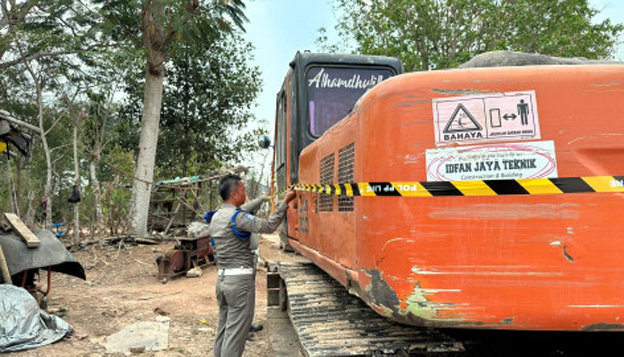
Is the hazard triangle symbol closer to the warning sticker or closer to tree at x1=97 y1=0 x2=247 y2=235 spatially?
the warning sticker

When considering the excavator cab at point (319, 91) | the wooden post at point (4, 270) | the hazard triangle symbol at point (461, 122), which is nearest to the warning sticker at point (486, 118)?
the hazard triangle symbol at point (461, 122)

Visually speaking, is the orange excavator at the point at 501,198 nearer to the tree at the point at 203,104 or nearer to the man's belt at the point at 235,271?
the man's belt at the point at 235,271

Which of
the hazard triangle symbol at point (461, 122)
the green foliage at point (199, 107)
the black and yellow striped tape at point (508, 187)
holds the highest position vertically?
the green foliage at point (199, 107)

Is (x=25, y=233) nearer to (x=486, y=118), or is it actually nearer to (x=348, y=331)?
(x=348, y=331)

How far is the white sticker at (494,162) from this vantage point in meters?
2.07

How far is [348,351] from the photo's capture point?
2.48 m

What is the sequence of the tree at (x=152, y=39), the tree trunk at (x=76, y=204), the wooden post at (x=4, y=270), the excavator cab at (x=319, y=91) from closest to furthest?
the excavator cab at (x=319, y=91) → the wooden post at (x=4, y=270) → the tree trunk at (x=76, y=204) → the tree at (x=152, y=39)

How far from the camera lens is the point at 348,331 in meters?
2.89

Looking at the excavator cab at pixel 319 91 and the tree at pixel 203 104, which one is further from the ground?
the tree at pixel 203 104

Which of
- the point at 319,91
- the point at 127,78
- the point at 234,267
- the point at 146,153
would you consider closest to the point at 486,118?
the point at 234,267

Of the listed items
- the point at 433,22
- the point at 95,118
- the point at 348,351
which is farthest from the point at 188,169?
the point at 348,351

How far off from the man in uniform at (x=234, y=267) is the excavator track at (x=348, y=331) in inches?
16.7

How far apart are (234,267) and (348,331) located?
1532mm

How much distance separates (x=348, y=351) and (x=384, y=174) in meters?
0.96
